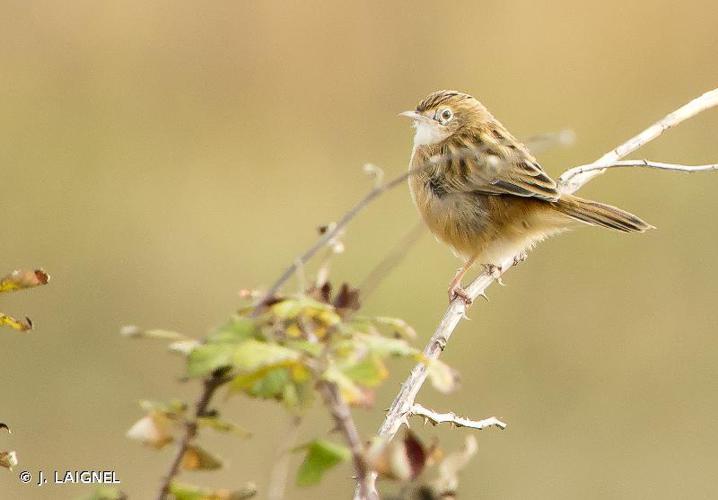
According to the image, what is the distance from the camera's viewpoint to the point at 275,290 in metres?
1.57

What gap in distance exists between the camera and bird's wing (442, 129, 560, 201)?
5.66 m

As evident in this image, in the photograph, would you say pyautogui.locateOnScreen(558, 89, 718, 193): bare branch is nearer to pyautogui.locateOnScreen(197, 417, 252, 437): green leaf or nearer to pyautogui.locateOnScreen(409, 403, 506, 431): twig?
pyautogui.locateOnScreen(409, 403, 506, 431): twig

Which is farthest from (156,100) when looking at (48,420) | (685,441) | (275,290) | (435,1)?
(275,290)

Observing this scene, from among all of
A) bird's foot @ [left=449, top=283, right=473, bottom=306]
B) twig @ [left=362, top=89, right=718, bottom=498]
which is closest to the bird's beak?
twig @ [left=362, top=89, right=718, bottom=498]

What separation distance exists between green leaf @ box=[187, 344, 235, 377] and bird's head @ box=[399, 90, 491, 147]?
17.3ft

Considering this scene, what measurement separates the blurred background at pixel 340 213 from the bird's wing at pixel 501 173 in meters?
2.36

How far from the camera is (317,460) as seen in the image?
1446 millimetres

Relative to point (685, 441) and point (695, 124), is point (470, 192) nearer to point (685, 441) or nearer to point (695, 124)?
point (685, 441)

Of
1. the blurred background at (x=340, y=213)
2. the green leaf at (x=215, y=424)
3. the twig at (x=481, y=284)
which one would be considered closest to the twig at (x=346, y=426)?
the green leaf at (x=215, y=424)

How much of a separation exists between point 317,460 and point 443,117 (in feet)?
17.7

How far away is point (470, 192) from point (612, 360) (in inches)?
170

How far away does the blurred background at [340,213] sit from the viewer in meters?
8.68

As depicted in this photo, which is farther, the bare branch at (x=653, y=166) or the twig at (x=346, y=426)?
the bare branch at (x=653, y=166)

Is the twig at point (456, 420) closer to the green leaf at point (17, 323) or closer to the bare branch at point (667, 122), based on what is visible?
the green leaf at point (17, 323)
